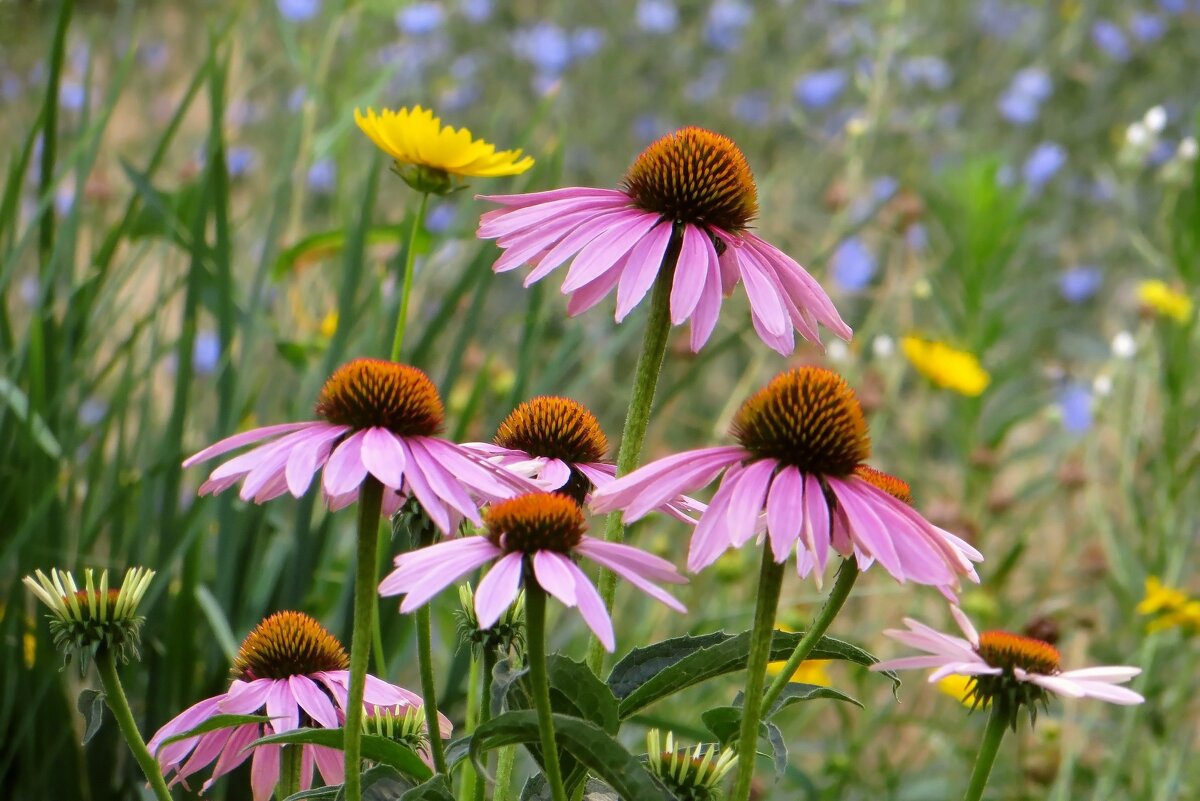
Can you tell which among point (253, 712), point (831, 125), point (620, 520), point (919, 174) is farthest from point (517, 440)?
point (831, 125)

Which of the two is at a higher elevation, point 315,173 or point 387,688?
point 315,173

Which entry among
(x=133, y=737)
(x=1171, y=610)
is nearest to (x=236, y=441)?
(x=133, y=737)

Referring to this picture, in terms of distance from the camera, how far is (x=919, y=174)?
3121mm

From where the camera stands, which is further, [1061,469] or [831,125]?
[831,125]

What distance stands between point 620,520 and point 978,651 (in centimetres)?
20

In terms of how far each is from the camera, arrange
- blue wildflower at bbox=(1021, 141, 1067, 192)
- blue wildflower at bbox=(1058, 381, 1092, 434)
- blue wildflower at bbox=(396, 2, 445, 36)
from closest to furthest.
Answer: blue wildflower at bbox=(1058, 381, 1092, 434)
blue wildflower at bbox=(1021, 141, 1067, 192)
blue wildflower at bbox=(396, 2, 445, 36)

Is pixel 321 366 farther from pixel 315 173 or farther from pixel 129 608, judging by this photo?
pixel 315 173

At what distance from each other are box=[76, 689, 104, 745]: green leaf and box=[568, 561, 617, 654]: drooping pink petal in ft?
0.76

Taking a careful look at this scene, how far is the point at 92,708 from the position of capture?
62 cm

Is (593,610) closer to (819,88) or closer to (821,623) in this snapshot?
(821,623)

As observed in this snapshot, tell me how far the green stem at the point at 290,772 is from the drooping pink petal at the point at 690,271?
29 centimetres

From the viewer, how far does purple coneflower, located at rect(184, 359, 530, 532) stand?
0.56 metres

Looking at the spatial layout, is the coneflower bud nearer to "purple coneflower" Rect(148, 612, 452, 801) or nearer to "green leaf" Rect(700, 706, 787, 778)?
"purple coneflower" Rect(148, 612, 452, 801)

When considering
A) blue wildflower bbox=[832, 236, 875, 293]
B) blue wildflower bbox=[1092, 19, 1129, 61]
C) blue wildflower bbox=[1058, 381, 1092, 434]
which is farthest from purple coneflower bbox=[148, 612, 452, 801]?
blue wildflower bbox=[1092, 19, 1129, 61]
